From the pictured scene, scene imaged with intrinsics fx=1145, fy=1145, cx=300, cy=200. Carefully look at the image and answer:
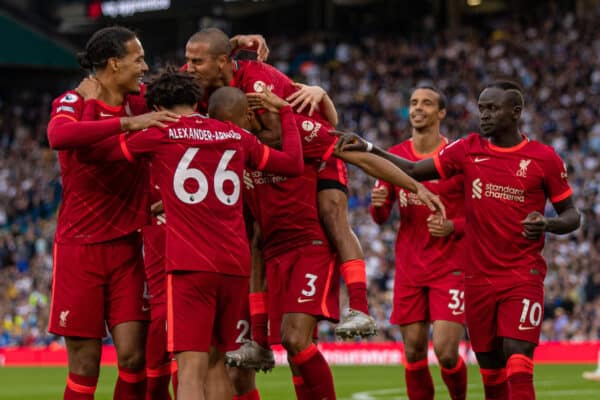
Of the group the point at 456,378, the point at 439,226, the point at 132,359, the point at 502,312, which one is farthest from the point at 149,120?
the point at 456,378

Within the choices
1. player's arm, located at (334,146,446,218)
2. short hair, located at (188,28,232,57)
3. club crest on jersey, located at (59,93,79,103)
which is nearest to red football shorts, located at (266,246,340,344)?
player's arm, located at (334,146,446,218)

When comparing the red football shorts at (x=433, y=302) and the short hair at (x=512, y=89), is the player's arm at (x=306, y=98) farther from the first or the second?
the red football shorts at (x=433, y=302)

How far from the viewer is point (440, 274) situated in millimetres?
10359

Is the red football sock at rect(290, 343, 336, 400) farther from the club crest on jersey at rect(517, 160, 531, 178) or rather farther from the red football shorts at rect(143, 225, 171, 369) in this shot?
the club crest on jersey at rect(517, 160, 531, 178)

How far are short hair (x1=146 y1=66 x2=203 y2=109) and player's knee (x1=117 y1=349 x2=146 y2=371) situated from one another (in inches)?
70.6

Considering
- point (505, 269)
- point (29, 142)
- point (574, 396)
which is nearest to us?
point (505, 269)

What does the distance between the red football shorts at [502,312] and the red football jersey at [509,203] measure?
86 millimetres

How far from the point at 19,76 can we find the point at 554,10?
1769 cm

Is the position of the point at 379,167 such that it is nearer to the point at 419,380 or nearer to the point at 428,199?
the point at 428,199

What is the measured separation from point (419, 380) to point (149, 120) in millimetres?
4024

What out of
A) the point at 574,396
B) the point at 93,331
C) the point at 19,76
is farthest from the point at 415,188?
the point at 19,76

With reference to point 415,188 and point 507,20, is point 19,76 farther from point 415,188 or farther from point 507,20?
point 415,188

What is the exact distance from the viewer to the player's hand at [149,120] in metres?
7.46

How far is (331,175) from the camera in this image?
927 cm
